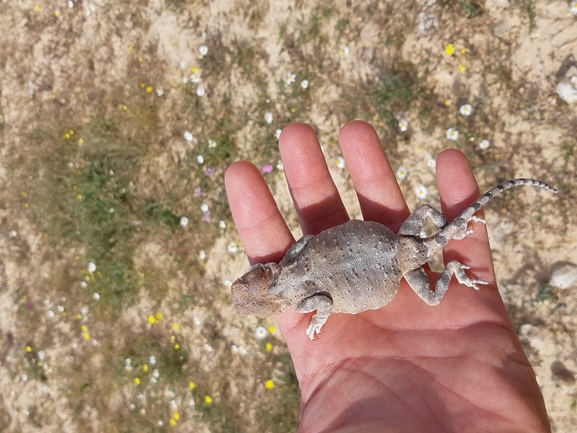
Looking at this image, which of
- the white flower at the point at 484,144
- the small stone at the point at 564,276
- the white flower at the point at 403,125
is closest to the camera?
the small stone at the point at 564,276

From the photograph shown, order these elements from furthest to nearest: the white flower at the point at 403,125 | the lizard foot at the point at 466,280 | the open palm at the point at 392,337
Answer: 1. the white flower at the point at 403,125
2. the lizard foot at the point at 466,280
3. the open palm at the point at 392,337

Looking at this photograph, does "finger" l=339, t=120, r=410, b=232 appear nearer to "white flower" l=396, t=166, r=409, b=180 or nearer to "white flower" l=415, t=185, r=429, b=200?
"white flower" l=415, t=185, r=429, b=200

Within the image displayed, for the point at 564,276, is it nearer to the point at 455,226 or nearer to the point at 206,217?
the point at 455,226

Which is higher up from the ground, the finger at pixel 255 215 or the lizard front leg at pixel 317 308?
the finger at pixel 255 215

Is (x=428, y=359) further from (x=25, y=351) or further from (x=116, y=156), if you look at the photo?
(x=25, y=351)

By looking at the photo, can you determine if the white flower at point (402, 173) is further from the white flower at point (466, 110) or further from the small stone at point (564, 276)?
the small stone at point (564, 276)

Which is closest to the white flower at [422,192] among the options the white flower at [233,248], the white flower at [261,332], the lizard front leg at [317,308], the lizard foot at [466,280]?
the lizard foot at [466,280]

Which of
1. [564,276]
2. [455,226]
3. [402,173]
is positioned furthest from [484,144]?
[564,276]
